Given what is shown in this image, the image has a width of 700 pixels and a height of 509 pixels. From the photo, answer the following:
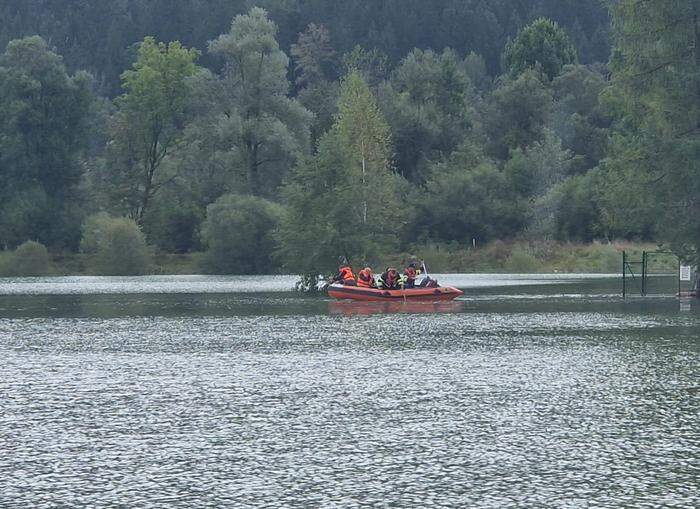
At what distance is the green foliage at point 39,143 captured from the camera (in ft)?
391

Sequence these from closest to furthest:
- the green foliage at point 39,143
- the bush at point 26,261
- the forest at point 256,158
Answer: the forest at point 256,158 < the bush at point 26,261 < the green foliage at point 39,143

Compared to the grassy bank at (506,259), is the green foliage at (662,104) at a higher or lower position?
higher

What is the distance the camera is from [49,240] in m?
119

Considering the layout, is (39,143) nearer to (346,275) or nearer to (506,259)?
(506,259)

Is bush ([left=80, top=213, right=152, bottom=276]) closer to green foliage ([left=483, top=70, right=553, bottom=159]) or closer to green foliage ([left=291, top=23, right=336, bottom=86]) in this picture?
green foliage ([left=483, top=70, right=553, bottom=159])

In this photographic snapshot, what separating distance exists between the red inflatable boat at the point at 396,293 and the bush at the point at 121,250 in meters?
51.3

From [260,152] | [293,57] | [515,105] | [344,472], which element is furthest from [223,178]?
[344,472]

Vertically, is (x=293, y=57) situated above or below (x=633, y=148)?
above

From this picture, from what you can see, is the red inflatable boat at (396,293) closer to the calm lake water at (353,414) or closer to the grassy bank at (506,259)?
the calm lake water at (353,414)

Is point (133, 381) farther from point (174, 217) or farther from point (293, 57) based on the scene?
point (293, 57)

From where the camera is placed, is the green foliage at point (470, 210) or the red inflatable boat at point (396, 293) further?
the green foliage at point (470, 210)

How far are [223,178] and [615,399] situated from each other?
9498 cm

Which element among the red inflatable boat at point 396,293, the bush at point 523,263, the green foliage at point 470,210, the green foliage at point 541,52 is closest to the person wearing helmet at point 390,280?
the red inflatable boat at point 396,293

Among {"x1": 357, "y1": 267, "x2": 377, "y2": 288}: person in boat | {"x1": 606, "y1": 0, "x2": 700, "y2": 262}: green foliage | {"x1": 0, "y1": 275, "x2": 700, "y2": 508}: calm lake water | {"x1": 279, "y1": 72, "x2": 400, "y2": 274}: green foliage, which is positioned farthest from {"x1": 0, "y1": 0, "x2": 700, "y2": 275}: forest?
{"x1": 0, "y1": 275, "x2": 700, "y2": 508}: calm lake water
